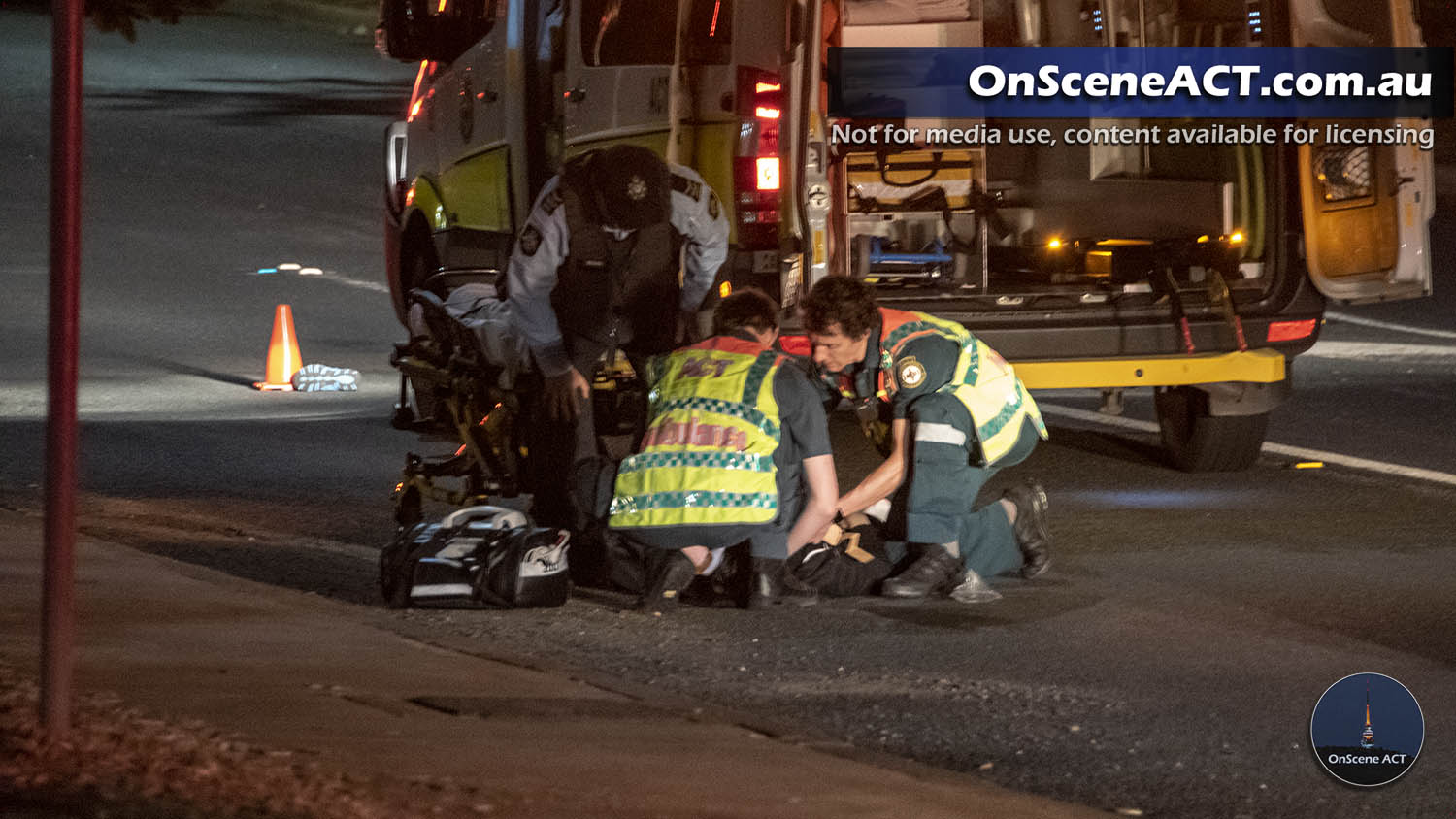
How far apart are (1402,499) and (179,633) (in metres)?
5.43

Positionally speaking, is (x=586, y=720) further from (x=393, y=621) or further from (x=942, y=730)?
(x=393, y=621)

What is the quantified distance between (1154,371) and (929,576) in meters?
2.48

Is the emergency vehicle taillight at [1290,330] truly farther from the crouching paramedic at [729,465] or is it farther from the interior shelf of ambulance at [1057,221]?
the crouching paramedic at [729,465]

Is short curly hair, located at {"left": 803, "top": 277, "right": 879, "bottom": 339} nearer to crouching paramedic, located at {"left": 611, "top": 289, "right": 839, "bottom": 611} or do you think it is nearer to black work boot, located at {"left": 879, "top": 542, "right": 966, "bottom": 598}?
crouching paramedic, located at {"left": 611, "top": 289, "right": 839, "bottom": 611}

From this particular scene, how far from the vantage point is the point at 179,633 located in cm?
658

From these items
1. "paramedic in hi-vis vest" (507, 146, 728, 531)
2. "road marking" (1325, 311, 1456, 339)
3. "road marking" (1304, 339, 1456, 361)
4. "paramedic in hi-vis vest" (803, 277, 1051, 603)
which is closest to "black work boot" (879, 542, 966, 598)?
"paramedic in hi-vis vest" (803, 277, 1051, 603)

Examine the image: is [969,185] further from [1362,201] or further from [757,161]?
[757,161]

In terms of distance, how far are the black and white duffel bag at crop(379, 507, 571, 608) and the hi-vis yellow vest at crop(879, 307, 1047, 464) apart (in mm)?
1356

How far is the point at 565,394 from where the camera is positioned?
806 cm

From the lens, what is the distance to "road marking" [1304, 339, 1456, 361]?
50.8ft

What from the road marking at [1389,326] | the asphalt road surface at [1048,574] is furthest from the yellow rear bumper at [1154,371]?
the road marking at [1389,326]

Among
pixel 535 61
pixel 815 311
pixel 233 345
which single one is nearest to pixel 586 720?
pixel 815 311

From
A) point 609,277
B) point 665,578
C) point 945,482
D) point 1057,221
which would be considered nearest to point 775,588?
point 665,578

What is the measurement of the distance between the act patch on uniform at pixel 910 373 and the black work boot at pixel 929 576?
1.78 feet
